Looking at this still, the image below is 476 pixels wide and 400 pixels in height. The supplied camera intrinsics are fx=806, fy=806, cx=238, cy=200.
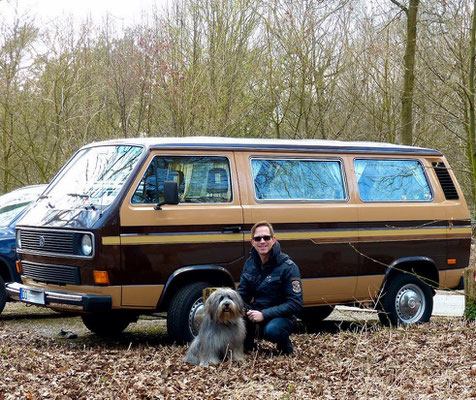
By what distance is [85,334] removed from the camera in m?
10.6

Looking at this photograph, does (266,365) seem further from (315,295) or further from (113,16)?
(113,16)

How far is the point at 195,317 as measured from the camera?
9.08 meters

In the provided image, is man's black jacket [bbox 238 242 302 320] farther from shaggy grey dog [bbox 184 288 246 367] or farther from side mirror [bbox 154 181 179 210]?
side mirror [bbox 154 181 179 210]

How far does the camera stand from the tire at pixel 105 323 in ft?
33.7

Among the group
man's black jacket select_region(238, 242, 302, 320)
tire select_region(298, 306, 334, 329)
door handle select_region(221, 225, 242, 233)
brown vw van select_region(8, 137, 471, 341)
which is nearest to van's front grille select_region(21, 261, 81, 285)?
brown vw van select_region(8, 137, 471, 341)

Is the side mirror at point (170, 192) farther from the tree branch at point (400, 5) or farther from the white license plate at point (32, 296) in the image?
the tree branch at point (400, 5)

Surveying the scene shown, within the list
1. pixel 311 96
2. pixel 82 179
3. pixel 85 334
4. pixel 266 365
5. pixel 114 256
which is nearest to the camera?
pixel 266 365

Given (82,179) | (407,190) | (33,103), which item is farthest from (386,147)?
(33,103)

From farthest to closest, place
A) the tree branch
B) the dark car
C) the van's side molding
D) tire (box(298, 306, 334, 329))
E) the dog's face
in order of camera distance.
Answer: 1. the tree branch
2. tire (box(298, 306, 334, 329))
3. the dark car
4. the van's side molding
5. the dog's face

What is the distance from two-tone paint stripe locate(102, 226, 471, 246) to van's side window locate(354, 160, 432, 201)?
→ 47cm

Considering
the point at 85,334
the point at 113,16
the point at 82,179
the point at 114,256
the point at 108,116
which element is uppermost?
the point at 113,16

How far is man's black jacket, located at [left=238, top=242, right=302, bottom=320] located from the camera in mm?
8156

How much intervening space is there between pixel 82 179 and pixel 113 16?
16.0 m

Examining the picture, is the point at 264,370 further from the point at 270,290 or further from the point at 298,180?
the point at 298,180
